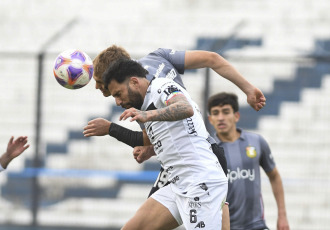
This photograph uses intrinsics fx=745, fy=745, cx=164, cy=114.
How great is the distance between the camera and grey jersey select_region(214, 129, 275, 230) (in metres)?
6.59

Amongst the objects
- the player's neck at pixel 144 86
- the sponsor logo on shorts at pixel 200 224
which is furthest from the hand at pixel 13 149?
the sponsor logo on shorts at pixel 200 224

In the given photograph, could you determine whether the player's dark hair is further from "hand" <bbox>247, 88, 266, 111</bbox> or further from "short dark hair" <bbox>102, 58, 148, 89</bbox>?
"hand" <bbox>247, 88, 266, 111</bbox>

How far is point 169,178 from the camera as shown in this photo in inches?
210

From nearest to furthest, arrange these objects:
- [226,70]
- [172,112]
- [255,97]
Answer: [172,112]
[255,97]
[226,70]

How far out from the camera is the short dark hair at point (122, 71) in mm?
5020

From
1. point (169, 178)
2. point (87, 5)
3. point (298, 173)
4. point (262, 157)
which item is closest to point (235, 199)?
point (262, 157)

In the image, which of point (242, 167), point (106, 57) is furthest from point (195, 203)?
point (242, 167)

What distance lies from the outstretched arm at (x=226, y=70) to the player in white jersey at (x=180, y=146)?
0.44 meters

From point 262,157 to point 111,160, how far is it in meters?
3.92

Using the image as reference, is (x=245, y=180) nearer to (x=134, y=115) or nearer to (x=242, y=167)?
(x=242, y=167)

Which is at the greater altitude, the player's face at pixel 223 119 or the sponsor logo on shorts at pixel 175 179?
the player's face at pixel 223 119

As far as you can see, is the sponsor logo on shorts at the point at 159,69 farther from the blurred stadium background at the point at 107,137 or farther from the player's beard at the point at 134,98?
the blurred stadium background at the point at 107,137

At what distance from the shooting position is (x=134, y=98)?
5.03 metres

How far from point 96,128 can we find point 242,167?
1904 millimetres
